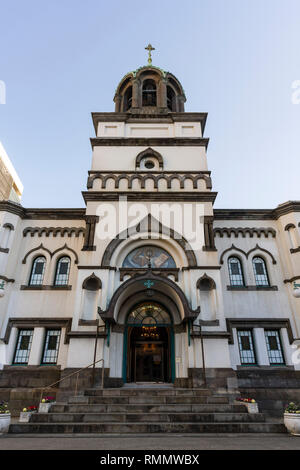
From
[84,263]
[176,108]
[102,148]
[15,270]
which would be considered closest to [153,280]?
[84,263]

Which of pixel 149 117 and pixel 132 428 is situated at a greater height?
pixel 149 117

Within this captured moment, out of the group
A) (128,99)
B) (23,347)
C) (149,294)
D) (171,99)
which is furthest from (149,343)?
(128,99)

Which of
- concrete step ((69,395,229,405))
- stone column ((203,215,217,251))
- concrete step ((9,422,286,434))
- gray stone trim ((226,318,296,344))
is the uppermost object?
stone column ((203,215,217,251))

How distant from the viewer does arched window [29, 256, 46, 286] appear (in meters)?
16.8

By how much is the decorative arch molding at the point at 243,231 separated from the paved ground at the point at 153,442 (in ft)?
36.8

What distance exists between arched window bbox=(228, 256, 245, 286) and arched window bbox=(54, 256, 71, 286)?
9952 mm

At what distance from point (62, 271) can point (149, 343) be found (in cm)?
679

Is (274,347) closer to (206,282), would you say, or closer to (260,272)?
(260,272)

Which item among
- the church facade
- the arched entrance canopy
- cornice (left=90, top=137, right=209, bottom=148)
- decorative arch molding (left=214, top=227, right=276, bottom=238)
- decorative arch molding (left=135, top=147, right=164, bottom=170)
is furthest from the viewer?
cornice (left=90, top=137, right=209, bottom=148)

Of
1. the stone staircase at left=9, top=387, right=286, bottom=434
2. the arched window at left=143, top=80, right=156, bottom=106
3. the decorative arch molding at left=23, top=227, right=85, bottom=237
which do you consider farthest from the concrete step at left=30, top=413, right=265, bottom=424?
the arched window at left=143, top=80, right=156, bottom=106

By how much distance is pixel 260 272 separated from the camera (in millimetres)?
17328

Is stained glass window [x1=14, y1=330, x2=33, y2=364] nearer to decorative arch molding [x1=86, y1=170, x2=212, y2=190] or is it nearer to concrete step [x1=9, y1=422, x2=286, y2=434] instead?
concrete step [x1=9, y1=422, x2=286, y2=434]

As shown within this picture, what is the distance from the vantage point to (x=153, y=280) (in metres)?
14.0

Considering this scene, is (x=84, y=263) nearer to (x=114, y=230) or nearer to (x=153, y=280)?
(x=114, y=230)
